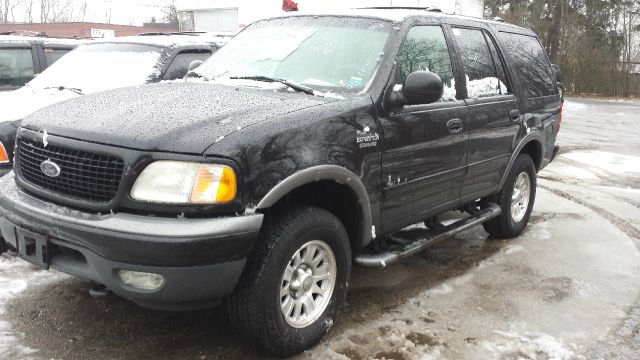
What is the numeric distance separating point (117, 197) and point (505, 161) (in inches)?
139

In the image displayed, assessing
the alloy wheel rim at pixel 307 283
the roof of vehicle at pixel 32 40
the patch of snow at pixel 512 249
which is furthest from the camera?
the roof of vehicle at pixel 32 40

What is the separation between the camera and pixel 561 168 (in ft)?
30.9

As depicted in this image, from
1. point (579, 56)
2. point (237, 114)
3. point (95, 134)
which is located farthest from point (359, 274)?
point (579, 56)

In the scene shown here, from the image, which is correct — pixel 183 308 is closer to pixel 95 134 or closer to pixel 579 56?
pixel 95 134

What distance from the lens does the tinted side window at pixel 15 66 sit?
24.5ft

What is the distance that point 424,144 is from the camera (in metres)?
3.92

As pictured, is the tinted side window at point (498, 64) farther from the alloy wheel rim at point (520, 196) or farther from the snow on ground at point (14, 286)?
the snow on ground at point (14, 286)

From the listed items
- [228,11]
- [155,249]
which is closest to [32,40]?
[155,249]

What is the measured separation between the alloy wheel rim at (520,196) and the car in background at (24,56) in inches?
238

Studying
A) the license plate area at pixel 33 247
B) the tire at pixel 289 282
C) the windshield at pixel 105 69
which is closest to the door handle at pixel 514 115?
the tire at pixel 289 282

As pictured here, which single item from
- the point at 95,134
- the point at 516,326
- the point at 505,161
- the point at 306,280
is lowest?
the point at 516,326

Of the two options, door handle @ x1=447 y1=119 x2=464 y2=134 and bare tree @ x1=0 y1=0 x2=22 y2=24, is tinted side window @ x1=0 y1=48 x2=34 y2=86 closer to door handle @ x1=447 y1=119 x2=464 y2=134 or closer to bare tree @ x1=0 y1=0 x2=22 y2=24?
door handle @ x1=447 y1=119 x2=464 y2=134

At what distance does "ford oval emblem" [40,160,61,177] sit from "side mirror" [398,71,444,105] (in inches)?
80.1

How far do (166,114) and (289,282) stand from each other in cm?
111
